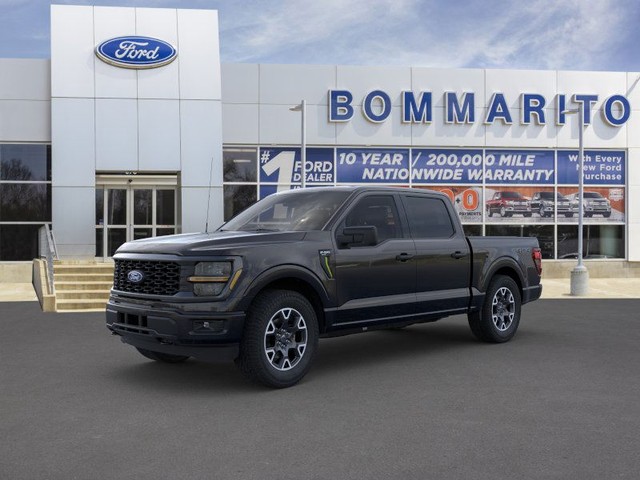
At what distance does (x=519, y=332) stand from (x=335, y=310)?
4430 millimetres

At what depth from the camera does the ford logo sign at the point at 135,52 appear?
19656 mm

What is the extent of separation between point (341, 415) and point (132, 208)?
17198 millimetres

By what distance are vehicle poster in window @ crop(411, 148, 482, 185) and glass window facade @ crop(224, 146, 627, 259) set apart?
3 cm

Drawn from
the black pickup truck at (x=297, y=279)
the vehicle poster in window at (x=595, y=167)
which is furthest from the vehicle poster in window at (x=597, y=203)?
the black pickup truck at (x=297, y=279)

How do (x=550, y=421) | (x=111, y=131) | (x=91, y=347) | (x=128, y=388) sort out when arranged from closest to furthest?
(x=550, y=421), (x=128, y=388), (x=91, y=347), (x=111, y=131)

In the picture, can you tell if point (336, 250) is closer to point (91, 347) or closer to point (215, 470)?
point (215, 470)

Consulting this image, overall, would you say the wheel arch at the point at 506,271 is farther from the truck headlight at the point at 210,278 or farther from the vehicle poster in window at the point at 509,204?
the vehicle poster in window at the point at 509,204

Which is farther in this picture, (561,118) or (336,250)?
(561,118)

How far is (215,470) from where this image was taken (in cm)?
422

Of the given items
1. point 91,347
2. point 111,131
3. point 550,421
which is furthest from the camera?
point 111,131

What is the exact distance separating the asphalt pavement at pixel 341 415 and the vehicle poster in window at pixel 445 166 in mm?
13117

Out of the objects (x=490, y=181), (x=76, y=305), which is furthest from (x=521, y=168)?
(x=76, y=305)

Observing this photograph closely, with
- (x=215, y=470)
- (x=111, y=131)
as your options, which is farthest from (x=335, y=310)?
(x=111, y=131)

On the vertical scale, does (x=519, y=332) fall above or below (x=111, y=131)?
below
